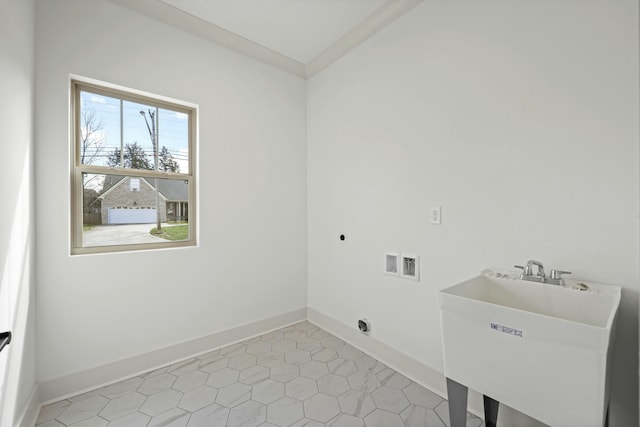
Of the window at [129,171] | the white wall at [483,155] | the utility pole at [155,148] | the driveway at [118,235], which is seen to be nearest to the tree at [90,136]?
the window at [129,171]

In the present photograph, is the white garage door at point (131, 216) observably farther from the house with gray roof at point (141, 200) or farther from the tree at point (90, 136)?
the tree at point (90, 136)

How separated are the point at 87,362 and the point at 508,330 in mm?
2483

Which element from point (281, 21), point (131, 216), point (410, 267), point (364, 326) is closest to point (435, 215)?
point (410, 267)

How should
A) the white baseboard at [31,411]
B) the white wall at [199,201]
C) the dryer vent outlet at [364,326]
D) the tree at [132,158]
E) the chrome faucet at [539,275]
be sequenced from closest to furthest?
the chrome faucet at [539,275]
the white baseboard at [31,411]
the white wall at [199,201]
the tree at [132,158]
the dryer vent outlet at [364,326]

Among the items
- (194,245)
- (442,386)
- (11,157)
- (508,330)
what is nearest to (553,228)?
(508,330)

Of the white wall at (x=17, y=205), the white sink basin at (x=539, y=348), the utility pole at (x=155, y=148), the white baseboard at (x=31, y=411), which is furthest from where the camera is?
the utility pole at (x=155, y=148)

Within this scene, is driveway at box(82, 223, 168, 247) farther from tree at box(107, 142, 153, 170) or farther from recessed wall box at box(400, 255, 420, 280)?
recessed wall box at box(400, 255, 420, 280)

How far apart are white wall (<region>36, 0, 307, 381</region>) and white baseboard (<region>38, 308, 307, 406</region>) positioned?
5 centimetres

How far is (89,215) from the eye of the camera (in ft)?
6.48

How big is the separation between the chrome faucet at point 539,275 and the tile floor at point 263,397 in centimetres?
90

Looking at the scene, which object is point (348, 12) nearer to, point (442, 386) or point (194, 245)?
point (194, 245)

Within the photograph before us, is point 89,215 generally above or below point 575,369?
above

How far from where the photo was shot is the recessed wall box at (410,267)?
1.98 metres

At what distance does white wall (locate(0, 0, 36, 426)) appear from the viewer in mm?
1203
